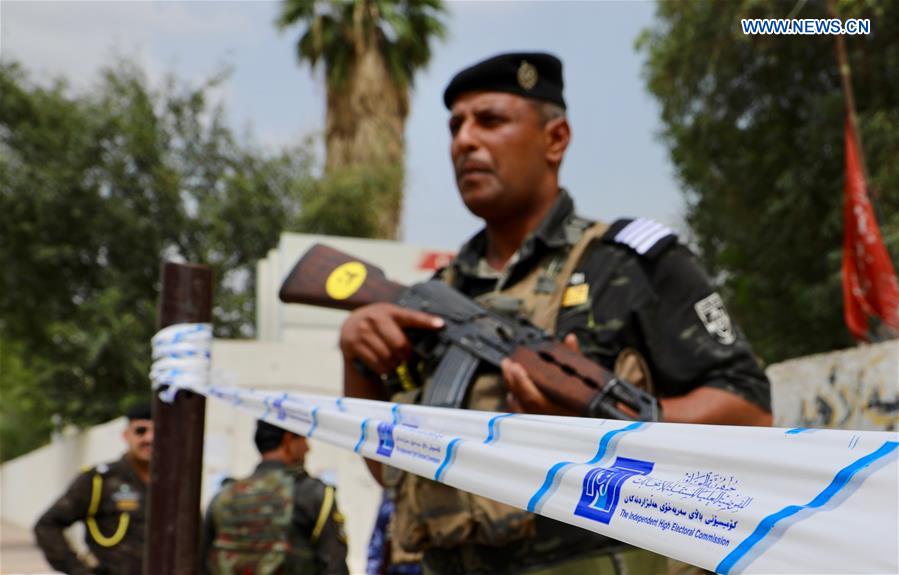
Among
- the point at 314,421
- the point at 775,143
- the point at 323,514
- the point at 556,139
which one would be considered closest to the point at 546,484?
the point at 314,421

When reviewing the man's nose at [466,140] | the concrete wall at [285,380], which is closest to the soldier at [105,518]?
the concrete wall at [285,380]

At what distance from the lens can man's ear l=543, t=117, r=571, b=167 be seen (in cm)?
201

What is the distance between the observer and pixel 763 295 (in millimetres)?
13664

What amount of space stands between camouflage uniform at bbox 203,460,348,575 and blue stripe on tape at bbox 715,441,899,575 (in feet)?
10.4

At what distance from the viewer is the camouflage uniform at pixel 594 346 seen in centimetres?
164

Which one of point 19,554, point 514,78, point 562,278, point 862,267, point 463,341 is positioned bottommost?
point 19,554

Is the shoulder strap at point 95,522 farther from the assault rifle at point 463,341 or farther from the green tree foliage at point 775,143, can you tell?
the green tree foliage at point 775,143

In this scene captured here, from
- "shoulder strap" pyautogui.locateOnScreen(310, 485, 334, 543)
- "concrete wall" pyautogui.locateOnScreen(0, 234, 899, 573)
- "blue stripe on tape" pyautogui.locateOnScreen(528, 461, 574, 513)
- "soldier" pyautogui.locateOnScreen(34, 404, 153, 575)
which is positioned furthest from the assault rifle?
"concrete wall" pyautogui.locateOnScreen(0, 234, 899, 573)

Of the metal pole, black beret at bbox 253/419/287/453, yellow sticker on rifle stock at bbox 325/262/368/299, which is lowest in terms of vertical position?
black beret at bbox 253/419/287/453

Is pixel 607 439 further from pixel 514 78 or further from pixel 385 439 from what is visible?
pixel 514 78

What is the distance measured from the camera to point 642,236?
1.81 m

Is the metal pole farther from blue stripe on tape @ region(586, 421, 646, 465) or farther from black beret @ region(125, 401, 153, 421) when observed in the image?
black beret @ region(125, 401, 153, 421)

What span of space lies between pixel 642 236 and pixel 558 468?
38.5 inches

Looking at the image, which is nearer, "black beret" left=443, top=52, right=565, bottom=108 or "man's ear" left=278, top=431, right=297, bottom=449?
"black beret" left=443, top=52, right=565, bottom=108
